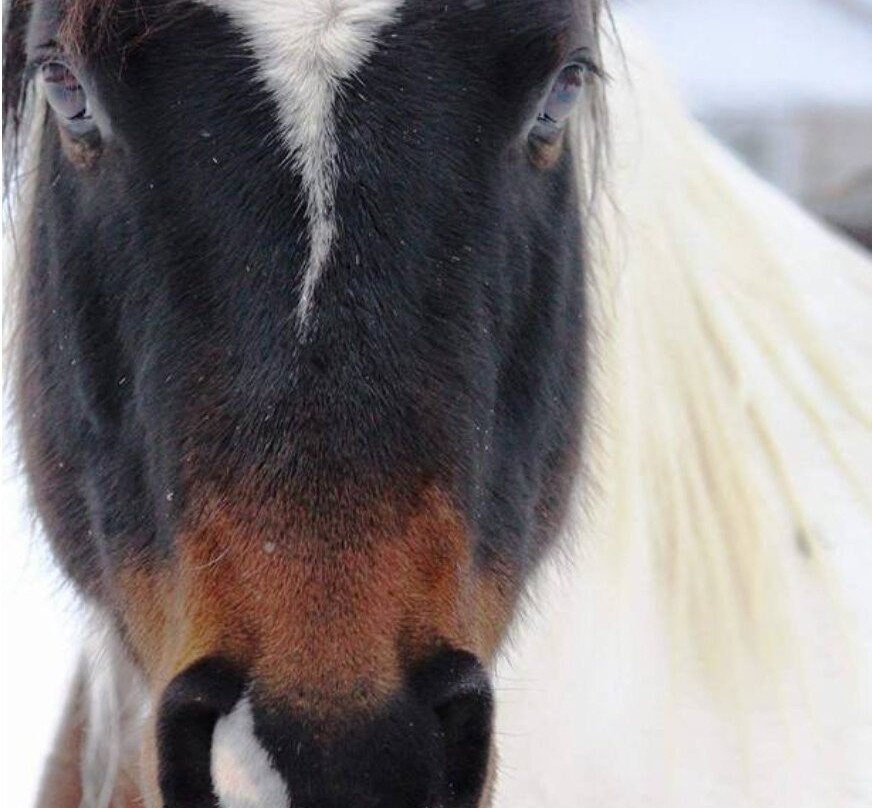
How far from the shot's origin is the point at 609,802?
4.87 ft

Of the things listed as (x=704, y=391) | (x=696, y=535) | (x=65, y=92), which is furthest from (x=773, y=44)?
(x=65, y=92)

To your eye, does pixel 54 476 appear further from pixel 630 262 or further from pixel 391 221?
pixel 630 262

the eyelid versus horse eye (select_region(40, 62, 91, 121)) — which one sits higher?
horse eye (select_region(40, 62, 91, 121))

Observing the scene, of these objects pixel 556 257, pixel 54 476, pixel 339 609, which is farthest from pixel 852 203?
pixel 339 609

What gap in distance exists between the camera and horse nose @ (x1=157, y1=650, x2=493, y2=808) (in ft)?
3.36

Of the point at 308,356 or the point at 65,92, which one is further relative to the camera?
the point at 65,92

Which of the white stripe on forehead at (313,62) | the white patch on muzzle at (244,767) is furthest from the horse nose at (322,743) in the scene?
the white stripe on forehead at (313,62)

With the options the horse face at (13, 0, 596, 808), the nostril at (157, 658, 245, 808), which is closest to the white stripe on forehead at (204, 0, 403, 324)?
the horse face at (13, 0, 596, 808)

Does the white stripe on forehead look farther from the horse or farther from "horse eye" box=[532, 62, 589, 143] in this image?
"horse eye" box=[532, 62, 589, 143]

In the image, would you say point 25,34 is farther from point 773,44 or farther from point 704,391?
point 773,44

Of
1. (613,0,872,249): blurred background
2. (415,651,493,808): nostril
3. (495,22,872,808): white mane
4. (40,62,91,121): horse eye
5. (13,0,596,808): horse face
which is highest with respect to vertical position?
(40,62,91,121): horse eye

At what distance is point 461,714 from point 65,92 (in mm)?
712

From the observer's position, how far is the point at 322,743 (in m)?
1.02

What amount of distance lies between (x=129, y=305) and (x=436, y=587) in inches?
16.8
